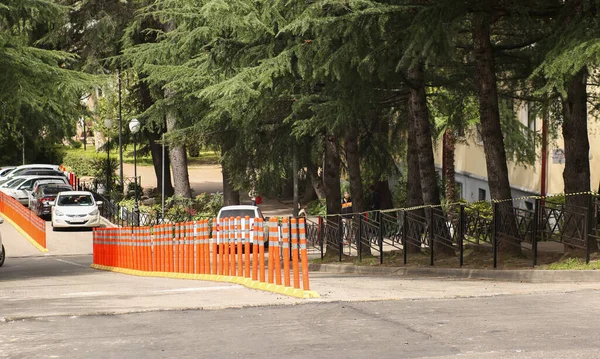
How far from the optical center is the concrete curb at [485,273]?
17828mm

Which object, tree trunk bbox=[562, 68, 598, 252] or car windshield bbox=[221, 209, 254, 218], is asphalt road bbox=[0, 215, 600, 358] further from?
car windshield bbox=[221, 209, 254, 218]

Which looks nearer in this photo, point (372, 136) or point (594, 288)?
point (594, 288)

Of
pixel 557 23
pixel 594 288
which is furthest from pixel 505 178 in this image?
pixel 594 288

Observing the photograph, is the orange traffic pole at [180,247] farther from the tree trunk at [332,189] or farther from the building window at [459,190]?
the building window at [459,190]

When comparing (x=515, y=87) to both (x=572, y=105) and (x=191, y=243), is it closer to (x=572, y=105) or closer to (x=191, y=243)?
(x=572, y=105)

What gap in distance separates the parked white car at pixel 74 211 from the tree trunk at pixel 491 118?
27022 millimetres

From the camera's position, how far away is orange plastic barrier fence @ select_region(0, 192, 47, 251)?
137 ft

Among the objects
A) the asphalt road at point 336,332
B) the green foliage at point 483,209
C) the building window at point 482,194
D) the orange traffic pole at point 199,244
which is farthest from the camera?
the building window at point 482,194

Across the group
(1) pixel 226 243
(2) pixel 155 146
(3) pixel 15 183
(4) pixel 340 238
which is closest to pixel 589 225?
(1) pixel 226 243

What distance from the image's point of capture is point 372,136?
3106 cm

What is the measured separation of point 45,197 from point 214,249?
30604 mm

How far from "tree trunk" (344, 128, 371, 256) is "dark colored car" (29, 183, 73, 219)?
22036 millimetres

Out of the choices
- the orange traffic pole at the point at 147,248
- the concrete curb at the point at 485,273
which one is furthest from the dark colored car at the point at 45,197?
the concrete curb at the point at 485,273

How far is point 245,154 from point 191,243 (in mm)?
8080
